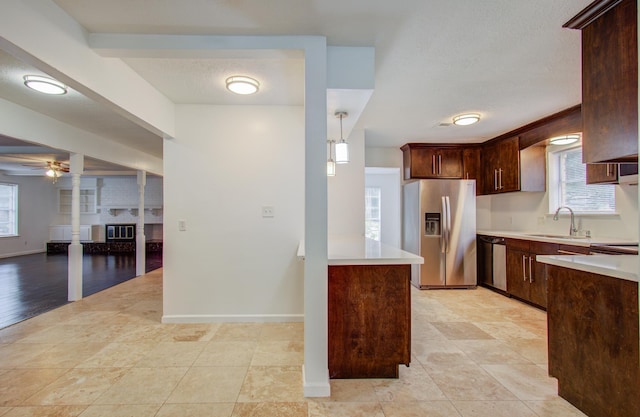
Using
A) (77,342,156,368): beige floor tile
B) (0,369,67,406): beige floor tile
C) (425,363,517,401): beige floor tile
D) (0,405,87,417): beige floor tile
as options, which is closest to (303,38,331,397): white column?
(425,363,517,401): beige floor tile

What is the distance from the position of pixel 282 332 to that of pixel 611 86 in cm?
300

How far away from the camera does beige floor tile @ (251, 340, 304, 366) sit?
2.22 m

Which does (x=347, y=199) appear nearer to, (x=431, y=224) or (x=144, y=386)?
(x=431, y=224)

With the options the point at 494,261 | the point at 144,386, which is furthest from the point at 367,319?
the point at 494,261

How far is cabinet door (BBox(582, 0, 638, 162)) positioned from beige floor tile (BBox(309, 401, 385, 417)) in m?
2.00

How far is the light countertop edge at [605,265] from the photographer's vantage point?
1411 millimetres

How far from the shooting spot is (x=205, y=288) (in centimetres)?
311

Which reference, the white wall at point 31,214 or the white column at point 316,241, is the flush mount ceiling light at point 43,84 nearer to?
the white column at point 316,241

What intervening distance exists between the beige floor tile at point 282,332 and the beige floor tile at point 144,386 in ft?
2.62

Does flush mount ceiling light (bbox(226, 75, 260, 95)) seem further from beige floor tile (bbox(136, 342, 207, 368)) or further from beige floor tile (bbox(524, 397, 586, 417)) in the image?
beige floor tile (bbox(524, 397, 586, 417))

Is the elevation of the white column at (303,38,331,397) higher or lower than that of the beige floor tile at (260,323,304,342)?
higher

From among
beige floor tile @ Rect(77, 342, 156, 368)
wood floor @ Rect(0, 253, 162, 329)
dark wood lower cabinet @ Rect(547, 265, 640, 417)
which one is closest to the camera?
dark wood lower cabinet @ Rect(547, 265, 640, 417)

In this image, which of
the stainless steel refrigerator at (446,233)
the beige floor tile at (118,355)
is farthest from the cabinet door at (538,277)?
the beige floor tile at (118,355)

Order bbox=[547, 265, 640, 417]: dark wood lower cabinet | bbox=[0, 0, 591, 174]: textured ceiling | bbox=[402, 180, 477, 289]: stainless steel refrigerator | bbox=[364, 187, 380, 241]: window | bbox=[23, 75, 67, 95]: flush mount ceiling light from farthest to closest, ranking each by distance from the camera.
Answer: bbox=[364, 187, 380, 241]: window → bbox=[402, 180, 477, 289]: stainless steel refrigerator → bbox=[23, 75, 67, 95]: flush mount ceiling light → bbox=[0, 0, 591, 174]: textured ceiling → bbox=[547, 265, 640, 417]: dark wood lower cabinet
